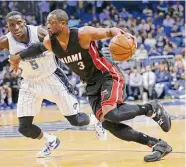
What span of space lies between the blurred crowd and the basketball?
10730mm

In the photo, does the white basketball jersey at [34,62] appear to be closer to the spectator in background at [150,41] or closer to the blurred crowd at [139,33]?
the blurred crowd at [139,33]

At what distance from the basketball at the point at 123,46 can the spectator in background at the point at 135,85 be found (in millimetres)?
12216

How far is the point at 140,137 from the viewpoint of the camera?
18.4 feet

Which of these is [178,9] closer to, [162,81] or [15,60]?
[162,81]

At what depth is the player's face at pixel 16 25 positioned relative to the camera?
6102 millimetres

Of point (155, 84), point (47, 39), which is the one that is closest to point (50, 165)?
point (47, 39)

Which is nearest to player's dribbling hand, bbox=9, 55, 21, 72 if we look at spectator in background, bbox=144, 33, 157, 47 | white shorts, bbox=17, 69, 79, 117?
white shorts, bbox=17, 69, 79, 117

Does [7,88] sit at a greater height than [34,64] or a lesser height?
lesser

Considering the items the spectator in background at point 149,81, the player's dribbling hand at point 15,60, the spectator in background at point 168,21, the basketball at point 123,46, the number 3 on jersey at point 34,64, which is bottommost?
the spectator in background at point 149,81

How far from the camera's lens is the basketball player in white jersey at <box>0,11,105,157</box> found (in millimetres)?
6375

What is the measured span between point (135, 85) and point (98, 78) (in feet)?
39.6

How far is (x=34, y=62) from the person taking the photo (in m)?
6.43

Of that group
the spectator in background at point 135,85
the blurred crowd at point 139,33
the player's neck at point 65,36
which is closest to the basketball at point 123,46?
the player's neck at point 65,36

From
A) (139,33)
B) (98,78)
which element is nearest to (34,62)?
(98,78)
